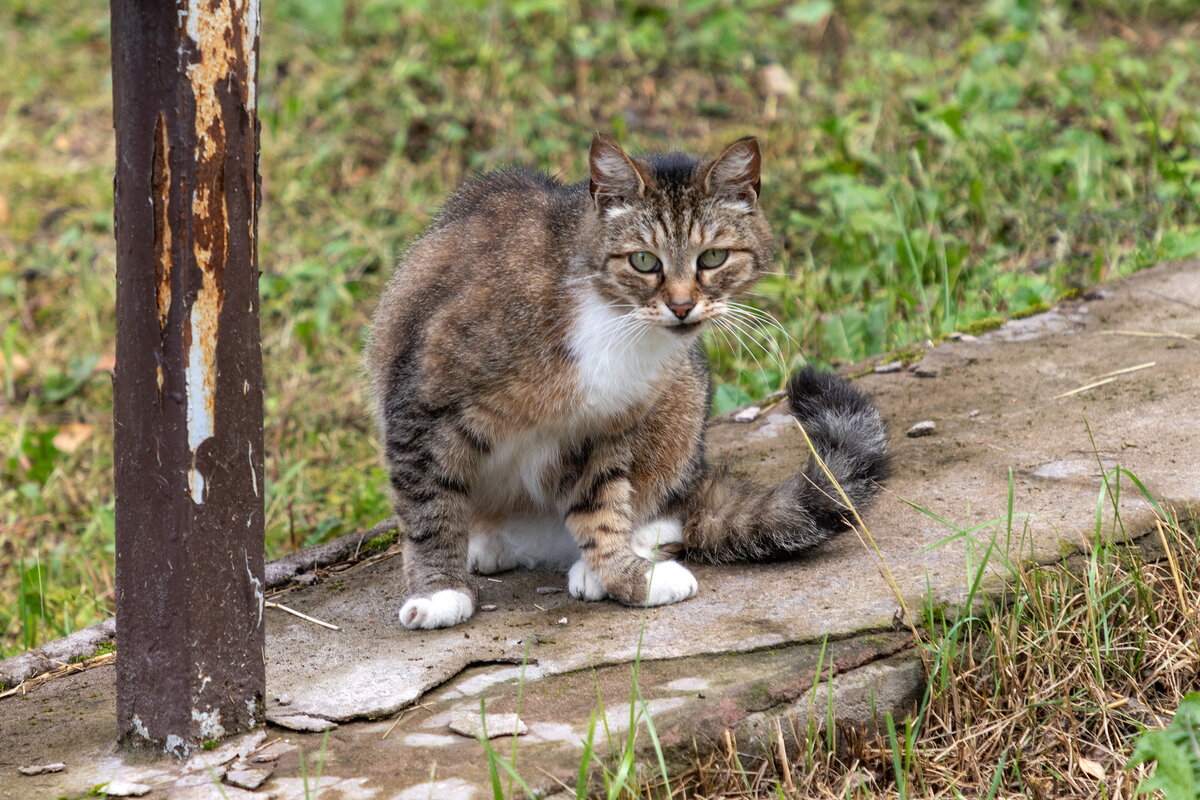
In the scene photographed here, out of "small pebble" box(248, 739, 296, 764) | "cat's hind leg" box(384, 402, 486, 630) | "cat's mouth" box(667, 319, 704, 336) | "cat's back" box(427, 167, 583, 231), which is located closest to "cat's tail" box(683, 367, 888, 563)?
"cat's mouth" box(667, 319, 704, 336)

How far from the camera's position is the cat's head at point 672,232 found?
9.67 ft

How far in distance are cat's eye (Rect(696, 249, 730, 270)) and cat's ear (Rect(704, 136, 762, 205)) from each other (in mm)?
153

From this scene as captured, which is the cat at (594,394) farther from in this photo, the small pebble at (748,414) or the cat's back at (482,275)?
the small pebble at (748,414)

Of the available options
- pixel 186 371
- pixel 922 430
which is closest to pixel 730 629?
pixel 922 430

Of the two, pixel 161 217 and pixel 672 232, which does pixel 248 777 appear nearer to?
pixel 161 217

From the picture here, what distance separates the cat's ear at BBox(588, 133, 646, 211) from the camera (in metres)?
2.96

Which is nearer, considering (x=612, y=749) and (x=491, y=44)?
(x=612, y=749)

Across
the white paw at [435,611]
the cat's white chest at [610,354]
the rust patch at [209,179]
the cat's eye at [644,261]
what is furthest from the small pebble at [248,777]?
the cat's eye at [644,261]

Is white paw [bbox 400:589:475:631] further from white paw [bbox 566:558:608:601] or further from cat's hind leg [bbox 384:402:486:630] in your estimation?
white paw [bbox 566:558:608:601]

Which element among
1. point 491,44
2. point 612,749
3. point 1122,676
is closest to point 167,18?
point 612,749

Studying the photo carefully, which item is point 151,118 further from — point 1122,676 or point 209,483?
point 1122,676

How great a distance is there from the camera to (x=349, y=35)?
7.37 m

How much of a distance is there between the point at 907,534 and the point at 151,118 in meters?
2.00

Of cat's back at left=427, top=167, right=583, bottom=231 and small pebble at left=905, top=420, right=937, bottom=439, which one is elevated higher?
cat's back at left=427, top=167, right=583, bottom=231
